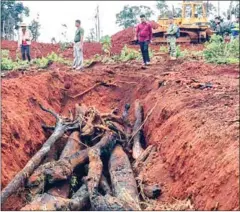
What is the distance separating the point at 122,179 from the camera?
8.97m

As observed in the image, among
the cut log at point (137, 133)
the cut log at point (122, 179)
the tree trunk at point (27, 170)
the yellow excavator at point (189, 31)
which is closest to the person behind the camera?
the cut log at point (122, 179)

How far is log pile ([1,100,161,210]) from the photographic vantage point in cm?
809

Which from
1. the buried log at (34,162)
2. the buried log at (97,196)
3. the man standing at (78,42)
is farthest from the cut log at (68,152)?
the man standing at (78,42)

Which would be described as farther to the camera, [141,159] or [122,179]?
[141,159]

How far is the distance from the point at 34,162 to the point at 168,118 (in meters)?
2.91

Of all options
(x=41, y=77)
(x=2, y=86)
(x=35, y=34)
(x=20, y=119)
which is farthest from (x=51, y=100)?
(x=35, y=34)

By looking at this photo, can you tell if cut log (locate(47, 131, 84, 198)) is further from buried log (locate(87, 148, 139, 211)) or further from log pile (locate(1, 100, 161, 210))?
buried log (locate(87, 148, 139, 211))

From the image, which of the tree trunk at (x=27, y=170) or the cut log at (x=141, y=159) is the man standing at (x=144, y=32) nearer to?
the tree trunk at (x=27, y=170)

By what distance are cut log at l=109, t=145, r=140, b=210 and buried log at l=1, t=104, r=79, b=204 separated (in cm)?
114

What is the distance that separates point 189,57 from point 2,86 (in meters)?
9.32

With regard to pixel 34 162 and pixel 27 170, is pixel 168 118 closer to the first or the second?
pixel 34 162

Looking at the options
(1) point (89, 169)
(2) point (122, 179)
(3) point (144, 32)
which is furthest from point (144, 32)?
(2) point (122, 179)

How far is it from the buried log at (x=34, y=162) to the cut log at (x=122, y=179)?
114 cm

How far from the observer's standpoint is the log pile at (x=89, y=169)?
8.09 meters
